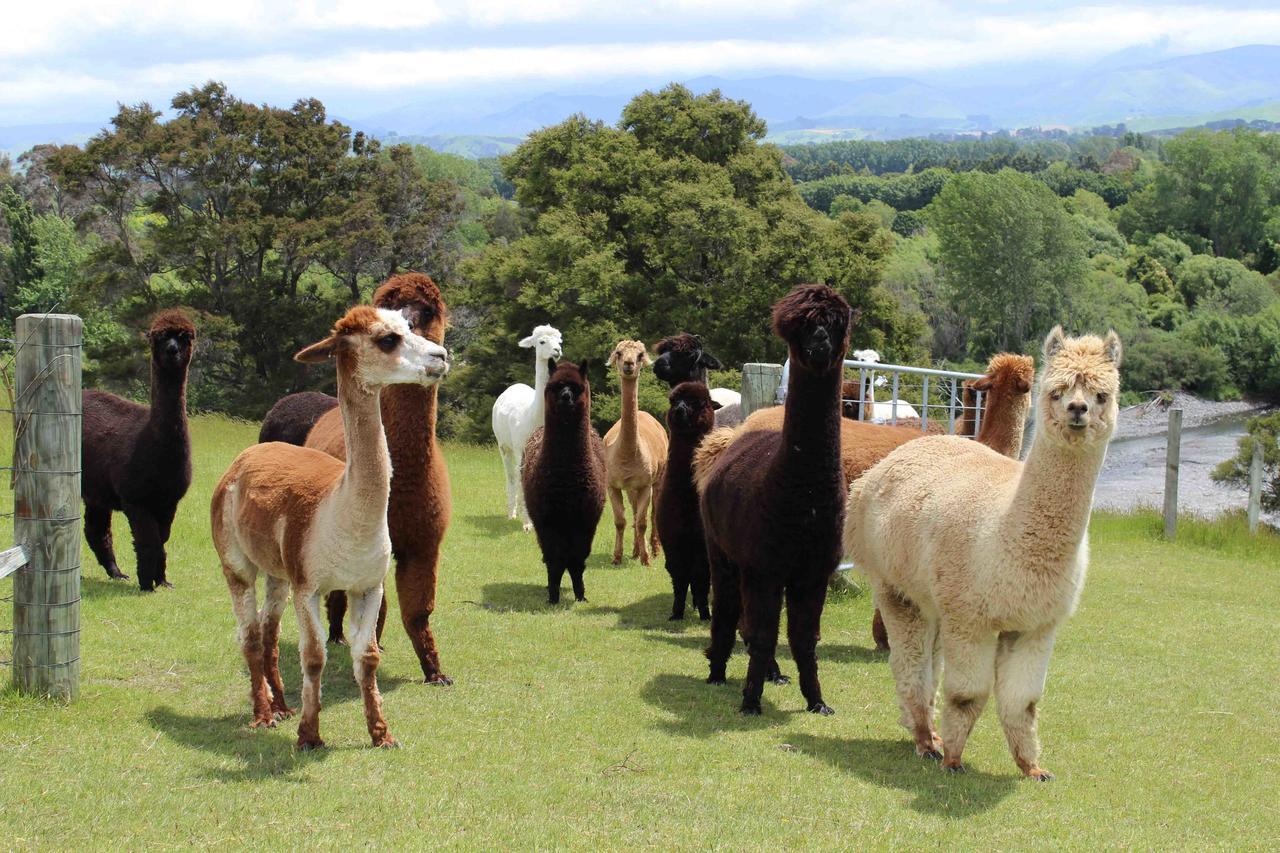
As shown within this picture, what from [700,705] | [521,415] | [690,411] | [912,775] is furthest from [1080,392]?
[521,415]

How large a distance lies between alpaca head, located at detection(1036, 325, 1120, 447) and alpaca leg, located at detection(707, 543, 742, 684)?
259cm

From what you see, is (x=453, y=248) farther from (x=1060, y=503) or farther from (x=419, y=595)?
(x=1060, y=503)

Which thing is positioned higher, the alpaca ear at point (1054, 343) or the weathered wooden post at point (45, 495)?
the alpaca ear at point (1054, 343)

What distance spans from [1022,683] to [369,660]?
2.96m

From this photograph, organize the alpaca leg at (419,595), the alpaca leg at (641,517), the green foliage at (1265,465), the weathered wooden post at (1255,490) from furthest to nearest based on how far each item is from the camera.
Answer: the green foliage at (1265,465) → the weathered wooden post at (1255,490) → the alpaca leg at (641,517) → the alpaca leg at (419,595)

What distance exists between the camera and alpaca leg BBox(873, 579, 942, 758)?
588cm

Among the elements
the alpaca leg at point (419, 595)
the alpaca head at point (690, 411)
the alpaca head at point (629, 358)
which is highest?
the alpaca head at point (629, 358)

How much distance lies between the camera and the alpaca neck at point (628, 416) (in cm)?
1110

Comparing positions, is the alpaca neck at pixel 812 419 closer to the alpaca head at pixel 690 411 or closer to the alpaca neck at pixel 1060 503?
the alpaca neck at pixel 1060 503

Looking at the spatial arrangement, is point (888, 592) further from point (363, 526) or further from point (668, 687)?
point (363, 526)

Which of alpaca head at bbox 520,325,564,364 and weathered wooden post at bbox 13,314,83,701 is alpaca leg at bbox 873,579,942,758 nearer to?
weathered wooden post at bbox 13,314,83,701

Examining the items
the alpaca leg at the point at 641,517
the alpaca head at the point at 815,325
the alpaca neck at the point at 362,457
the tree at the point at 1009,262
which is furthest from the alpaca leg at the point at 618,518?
the tree at the point at 1009,262

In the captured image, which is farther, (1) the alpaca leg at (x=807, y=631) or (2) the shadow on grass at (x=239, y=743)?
(1) the alpaca leg at (x=807, y=631)

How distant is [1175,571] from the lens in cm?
1325
